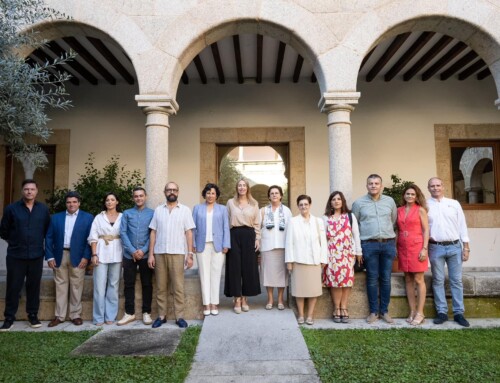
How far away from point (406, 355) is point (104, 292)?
323 cm

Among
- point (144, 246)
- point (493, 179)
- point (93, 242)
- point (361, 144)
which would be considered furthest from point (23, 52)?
point (493, 179)

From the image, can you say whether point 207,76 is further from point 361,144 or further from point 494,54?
point 494,54

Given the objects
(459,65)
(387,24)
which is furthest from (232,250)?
(459,65)

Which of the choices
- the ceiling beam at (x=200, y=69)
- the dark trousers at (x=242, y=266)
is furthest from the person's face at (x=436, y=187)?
the ceiling beam at (x=200, y=69)

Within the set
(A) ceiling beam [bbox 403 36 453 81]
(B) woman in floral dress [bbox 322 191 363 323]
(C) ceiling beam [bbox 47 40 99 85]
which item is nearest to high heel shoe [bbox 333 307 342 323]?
(B) woman in floral dress [bbox 322 191 363 323]

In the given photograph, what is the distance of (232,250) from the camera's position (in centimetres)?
464

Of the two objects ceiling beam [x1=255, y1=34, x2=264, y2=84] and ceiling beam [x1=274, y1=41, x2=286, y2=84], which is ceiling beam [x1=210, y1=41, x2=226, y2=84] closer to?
ceiling beam [x1=255, y1=34, x2=264, y2=84]

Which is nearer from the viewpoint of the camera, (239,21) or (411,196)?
(411,196)

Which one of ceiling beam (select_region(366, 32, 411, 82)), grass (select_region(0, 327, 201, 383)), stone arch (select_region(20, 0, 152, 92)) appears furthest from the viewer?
ceiling beam (select_region(366, 32, 411, 82))

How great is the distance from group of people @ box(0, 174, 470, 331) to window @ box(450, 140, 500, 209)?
3.71m

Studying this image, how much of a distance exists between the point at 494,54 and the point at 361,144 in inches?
116

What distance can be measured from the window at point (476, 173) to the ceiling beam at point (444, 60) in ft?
4.66

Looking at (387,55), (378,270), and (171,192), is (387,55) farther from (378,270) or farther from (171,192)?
(171,192)

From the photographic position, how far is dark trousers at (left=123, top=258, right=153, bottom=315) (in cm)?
454
